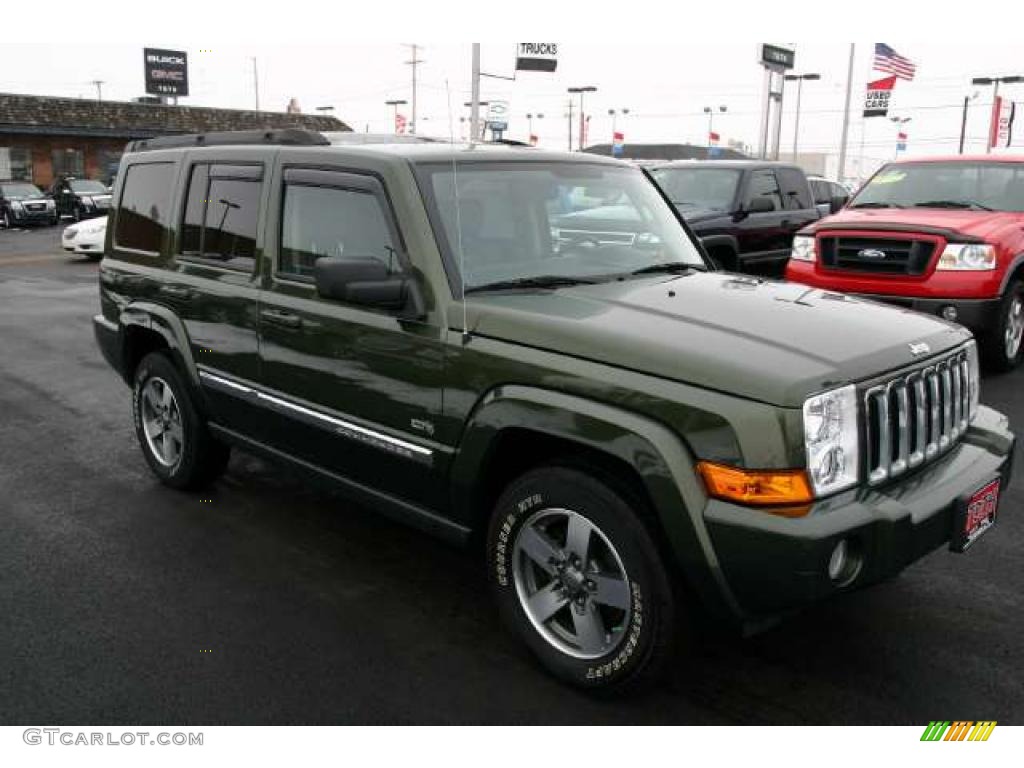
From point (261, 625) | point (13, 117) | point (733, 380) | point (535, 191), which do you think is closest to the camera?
point (733, 380)

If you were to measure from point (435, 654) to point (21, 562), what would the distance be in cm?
221

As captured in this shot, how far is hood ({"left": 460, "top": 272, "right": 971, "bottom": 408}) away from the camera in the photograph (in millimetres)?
2842

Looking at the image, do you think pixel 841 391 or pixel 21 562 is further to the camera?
pixel 21 562

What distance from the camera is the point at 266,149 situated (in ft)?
14.3

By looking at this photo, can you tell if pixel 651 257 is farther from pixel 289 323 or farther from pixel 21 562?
pixel 21 562

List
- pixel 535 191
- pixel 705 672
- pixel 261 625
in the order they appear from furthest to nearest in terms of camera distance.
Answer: pixel 535 191, pixel 261 625, pixel 705 672

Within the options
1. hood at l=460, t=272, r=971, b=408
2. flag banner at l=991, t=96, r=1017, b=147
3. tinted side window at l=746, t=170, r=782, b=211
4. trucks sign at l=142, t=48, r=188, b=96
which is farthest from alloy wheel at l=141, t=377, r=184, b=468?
trucks sign at l=142, t=48, r=188, b=96

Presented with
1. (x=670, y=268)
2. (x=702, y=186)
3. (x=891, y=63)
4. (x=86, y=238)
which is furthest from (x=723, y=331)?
(x=891, y=63)

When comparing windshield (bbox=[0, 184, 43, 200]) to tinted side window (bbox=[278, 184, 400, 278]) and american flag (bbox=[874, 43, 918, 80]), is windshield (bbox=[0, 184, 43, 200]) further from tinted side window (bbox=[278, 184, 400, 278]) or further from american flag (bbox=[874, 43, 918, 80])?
tinted side window (bbox=[278, 184, 400, 278])

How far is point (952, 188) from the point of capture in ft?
28.5

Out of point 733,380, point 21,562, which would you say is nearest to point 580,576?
point 733,380

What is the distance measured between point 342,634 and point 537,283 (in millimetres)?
1597

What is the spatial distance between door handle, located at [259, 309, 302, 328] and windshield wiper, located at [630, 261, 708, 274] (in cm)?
148

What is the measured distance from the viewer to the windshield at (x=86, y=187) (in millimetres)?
31609
